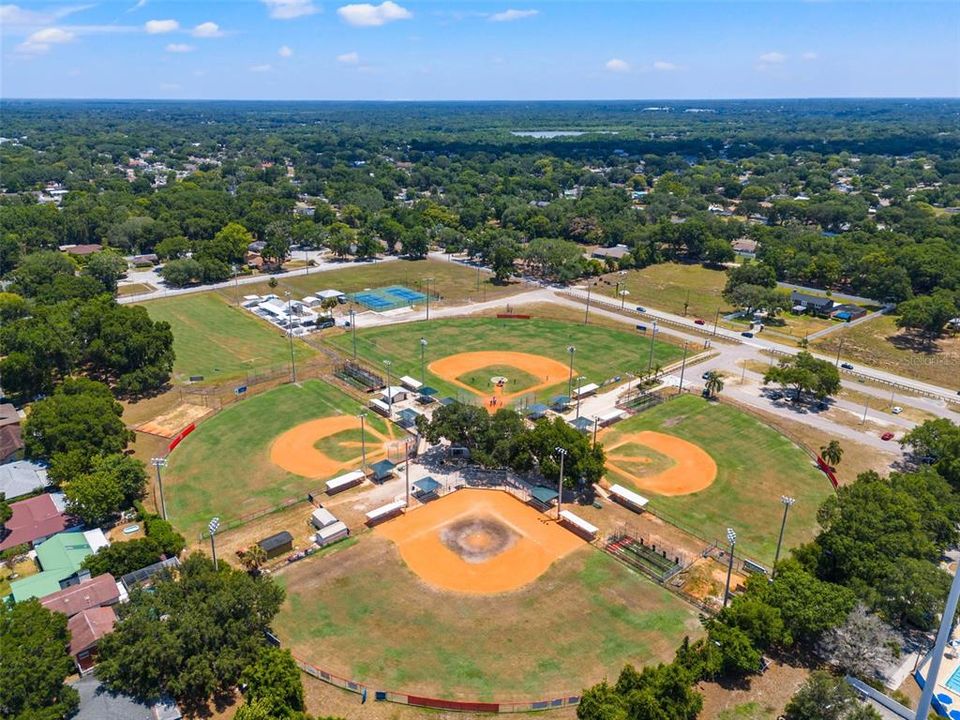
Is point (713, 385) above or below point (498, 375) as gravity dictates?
above

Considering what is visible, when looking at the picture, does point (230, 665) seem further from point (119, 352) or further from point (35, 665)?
point (119, 352)

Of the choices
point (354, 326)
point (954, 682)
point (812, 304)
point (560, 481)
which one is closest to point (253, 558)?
point (560, 481)

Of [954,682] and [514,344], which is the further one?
[514,344]

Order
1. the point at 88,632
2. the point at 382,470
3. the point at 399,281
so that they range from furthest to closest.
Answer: the point at 399,281, the point at 382,470, the point at 88,632

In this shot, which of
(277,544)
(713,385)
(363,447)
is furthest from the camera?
(713,385)

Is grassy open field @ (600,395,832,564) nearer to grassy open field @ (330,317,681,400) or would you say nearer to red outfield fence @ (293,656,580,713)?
grassy open field @ (330,317,681,400)

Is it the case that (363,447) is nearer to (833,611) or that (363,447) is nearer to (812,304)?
(833,611)

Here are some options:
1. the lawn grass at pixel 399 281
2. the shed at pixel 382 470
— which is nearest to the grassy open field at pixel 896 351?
the lawn grass at pixel 399 281
